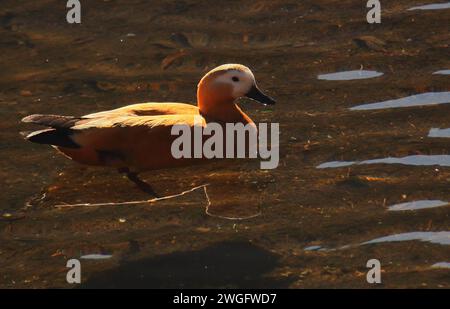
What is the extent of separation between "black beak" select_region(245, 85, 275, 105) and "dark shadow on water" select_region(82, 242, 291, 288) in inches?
91.1

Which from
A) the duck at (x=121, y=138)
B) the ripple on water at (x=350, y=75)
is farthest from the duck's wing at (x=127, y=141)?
the ripple on water at (x=350, y=75)

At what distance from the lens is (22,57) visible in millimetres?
11766

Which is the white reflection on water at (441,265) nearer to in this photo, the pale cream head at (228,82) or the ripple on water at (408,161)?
the ripple on water at (408,161)

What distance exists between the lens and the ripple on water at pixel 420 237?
747cm

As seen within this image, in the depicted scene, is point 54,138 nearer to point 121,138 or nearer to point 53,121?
point 53,121

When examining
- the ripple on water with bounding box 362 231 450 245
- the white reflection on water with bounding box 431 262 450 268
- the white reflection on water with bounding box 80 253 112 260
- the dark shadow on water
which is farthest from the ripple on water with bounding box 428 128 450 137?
the white reflection on water with bounding box 80 253 112 260

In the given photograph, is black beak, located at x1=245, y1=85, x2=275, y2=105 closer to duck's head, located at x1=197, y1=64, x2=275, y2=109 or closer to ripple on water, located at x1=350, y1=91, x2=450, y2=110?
duck's head, located at x1=197, y1=64, x2=275, y2=109

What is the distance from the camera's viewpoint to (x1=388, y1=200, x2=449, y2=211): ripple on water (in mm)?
7953

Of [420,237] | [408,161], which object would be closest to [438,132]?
[408,161]

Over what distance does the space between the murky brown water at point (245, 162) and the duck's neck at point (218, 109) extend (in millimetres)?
435

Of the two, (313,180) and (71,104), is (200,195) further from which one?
(71,104)

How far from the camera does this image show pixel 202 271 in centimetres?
730
